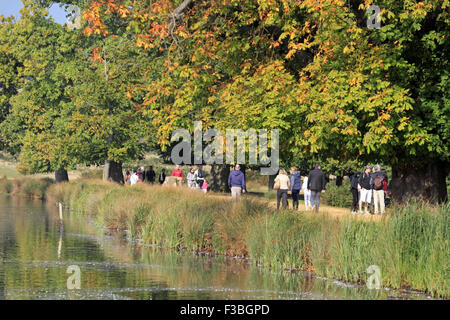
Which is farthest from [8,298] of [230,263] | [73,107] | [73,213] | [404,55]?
[73,107]

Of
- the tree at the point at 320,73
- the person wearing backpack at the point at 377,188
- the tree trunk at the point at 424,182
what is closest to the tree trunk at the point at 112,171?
the person wearing backpack at the point at 377,188

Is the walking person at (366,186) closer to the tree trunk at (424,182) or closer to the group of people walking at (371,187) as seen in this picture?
the group of people walking at (371,187)

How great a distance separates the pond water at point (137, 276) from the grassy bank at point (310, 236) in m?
0.45

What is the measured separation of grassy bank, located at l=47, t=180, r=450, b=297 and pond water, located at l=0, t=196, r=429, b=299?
0.45m

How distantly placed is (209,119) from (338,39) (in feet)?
17.7

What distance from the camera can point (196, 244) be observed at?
21953 mm

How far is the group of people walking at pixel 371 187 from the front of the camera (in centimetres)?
3078

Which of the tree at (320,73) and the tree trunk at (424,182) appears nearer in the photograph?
the tree at (320,73)

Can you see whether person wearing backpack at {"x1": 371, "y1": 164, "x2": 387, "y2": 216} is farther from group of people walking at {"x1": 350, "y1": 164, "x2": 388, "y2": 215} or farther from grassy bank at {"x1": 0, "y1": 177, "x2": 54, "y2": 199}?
grassy bank at {"x1": 0, "y1": 177, "x2": 54, "y2": 199}

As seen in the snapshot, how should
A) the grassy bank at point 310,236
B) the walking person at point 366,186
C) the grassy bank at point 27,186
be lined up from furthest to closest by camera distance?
the grassy bank at point 27,186 → the walking person at point 366,186 → the grassy bank at point 310,236

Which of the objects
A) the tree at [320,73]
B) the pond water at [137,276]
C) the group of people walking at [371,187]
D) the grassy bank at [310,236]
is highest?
the tree at [320,73]
